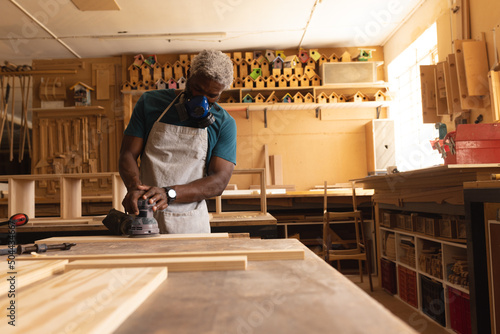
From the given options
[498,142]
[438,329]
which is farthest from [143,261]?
[438,329]

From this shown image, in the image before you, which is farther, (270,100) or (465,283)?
(270,100)

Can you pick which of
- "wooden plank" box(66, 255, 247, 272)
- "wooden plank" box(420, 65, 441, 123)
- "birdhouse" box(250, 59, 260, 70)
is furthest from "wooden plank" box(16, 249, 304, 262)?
"birdhouse" box(250, 59, 260, 70)

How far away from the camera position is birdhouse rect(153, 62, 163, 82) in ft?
22.7

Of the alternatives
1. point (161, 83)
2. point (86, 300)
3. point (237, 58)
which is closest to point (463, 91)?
point (237, 58)

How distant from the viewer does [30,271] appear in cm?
79

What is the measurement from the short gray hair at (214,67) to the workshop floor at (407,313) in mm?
2304

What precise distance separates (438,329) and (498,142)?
1474 millimetres

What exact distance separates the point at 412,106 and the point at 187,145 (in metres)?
4.81

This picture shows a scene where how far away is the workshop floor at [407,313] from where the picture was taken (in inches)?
123

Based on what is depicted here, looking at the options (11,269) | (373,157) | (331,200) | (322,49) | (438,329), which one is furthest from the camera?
(322,49)

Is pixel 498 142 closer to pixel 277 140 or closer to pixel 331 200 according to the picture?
pixel 331 200

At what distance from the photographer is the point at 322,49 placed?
7.01m

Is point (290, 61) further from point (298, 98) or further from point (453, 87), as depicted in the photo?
point (453, 87)

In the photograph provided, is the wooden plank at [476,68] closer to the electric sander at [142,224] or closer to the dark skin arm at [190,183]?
the dark skin arm at [190,183]
